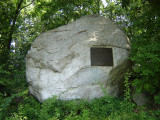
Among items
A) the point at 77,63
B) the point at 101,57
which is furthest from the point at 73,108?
the point at 101,57

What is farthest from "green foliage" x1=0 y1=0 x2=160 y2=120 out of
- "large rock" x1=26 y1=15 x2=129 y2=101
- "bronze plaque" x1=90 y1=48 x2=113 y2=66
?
"bronze plaque" x1=90 y1=48 x2=113 y2=66

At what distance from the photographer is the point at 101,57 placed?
17.3 feet

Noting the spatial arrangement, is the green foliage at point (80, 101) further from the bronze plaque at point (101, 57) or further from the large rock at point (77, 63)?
the bronze plaque at point (101, 57)

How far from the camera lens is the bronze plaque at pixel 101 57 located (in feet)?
17.1

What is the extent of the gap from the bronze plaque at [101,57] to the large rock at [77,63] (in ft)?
0.11

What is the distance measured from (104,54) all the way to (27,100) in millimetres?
3165

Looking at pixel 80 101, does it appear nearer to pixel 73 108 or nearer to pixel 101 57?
pixel 73 108

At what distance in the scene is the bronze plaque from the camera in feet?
17.1

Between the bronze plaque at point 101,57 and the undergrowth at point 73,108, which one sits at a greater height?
the bronze plaque at point 101,57

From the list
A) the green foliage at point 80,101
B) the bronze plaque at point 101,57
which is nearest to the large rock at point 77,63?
the bronze plaque at point 101,57

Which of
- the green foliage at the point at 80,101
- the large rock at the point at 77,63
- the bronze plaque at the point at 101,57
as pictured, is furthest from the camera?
the bronze plaque at the point at 101,57

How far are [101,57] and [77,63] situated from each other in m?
0.82

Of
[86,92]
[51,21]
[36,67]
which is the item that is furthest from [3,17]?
[86,92]

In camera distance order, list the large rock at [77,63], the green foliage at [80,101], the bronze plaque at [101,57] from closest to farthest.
Result: the green foliage at [80,101]
the large rock at [77,63]
the bronze plaque at [101,57]
